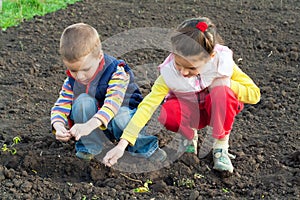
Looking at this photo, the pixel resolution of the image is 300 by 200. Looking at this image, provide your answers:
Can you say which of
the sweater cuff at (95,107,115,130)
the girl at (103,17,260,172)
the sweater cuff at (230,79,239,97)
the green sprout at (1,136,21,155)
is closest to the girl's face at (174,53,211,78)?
the girl at (103,17,260,172)

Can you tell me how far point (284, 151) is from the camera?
13.5 feet

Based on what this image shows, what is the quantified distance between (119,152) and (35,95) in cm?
177

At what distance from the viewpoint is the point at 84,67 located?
3.60 m

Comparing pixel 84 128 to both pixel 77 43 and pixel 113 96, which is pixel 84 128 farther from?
pixel 77 43

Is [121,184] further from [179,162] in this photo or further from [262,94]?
[262,94]

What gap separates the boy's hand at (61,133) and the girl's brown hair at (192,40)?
88 centimetres

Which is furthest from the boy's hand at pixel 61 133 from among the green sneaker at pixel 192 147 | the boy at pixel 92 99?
the green sneaker at pixel 192 147

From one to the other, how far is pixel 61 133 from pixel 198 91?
0.98 meters

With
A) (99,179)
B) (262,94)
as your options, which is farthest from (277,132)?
(99,179)

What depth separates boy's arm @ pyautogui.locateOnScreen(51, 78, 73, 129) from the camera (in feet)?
12.4

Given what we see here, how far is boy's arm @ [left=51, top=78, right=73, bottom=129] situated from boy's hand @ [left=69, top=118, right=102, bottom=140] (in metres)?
0.23

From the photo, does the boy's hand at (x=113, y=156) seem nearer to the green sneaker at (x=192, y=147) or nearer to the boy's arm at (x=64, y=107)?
the boy's arm at (x=64, y=107)

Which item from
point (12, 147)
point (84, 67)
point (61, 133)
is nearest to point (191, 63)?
point (84, 67)

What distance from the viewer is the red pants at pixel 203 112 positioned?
3.68 metres
